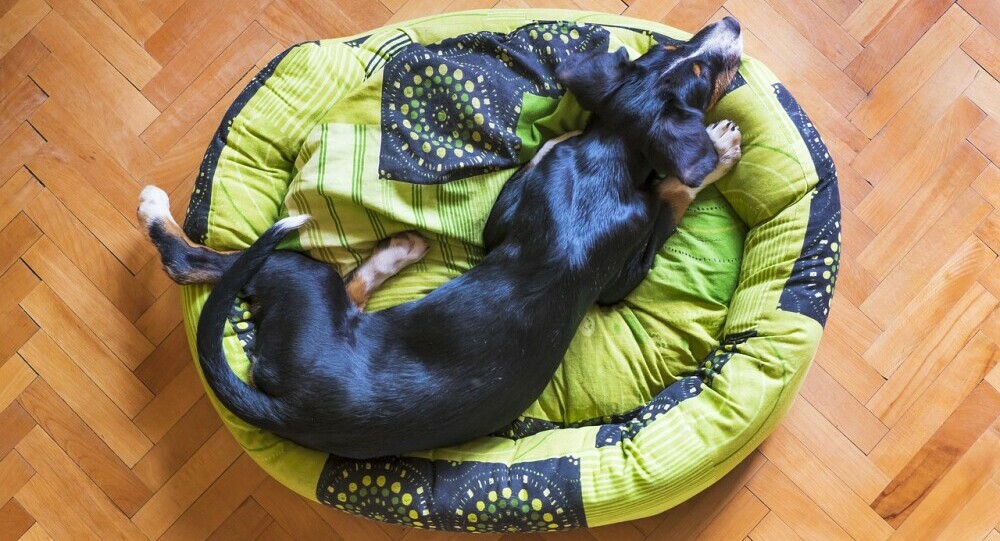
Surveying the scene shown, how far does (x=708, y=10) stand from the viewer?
8.79ft

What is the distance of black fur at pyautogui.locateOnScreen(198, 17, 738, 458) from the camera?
2064 mm

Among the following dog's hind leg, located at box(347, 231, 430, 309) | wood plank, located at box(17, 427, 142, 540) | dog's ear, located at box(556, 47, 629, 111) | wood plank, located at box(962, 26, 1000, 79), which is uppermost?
wood plank, located at box(962, 26, 1000, 79)

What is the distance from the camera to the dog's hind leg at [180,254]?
226 cm

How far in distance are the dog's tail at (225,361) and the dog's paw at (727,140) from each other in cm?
132

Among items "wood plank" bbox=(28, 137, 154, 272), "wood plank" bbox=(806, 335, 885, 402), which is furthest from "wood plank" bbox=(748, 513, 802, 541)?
"wood plank" bbox=(28, 137, 154, 272)

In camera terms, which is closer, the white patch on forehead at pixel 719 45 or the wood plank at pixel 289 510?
the white patch on forehead at pixel 719 45

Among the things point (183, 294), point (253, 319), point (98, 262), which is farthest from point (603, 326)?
point (98, 262)

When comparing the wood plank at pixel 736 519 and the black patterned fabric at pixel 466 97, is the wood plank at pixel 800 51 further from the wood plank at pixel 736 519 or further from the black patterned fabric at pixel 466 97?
the wood plank at pixel 736 519

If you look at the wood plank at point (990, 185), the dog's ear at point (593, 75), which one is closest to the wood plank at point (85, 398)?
the dog's ear at point (593, 75)

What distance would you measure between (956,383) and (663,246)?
1.04 m

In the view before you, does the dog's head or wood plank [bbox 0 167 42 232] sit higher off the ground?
the dog's head

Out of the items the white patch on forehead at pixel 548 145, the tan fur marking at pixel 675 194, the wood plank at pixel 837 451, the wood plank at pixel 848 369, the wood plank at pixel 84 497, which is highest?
the tan fur marking at pixel 675 194

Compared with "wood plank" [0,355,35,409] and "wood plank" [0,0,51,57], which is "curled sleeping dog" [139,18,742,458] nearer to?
"wood plank" [0,355,35,409]

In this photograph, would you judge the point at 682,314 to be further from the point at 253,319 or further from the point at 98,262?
the point at 98,262
